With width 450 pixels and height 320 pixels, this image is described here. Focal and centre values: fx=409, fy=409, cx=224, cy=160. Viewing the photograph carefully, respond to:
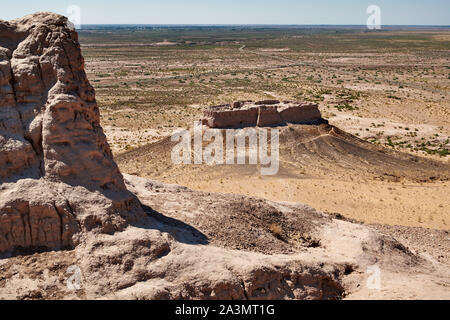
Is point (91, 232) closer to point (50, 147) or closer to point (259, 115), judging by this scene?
point (50, 147)

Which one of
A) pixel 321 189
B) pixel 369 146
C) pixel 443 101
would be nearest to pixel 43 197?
pixel 321 189

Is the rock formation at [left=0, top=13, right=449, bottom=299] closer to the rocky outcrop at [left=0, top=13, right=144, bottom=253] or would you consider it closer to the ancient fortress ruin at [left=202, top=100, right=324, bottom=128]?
the rocky outcrop at [left=0, top=13, right=144, bottom=253]

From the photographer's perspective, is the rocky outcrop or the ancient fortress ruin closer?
the rocky outcrop

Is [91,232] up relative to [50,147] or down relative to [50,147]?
down

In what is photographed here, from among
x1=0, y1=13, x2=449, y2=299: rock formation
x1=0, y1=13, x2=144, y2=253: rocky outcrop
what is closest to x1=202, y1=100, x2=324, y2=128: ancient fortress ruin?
x1=0, y1=13, x2=449, y2=299: rock formation

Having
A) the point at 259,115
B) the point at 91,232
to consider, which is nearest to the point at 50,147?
the point at 91,232
